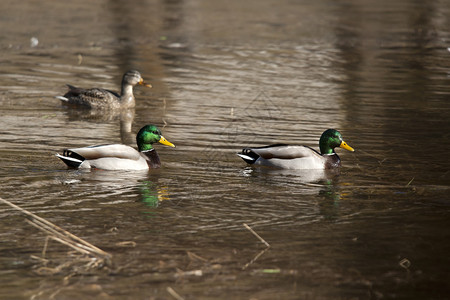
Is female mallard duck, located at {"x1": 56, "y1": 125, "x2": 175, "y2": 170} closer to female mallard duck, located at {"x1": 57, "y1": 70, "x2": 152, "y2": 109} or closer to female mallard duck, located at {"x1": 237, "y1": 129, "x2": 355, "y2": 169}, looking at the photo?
female mallard duck, located at {"x1": 237, "y1": 129, "x2": 355, "y2": 169}

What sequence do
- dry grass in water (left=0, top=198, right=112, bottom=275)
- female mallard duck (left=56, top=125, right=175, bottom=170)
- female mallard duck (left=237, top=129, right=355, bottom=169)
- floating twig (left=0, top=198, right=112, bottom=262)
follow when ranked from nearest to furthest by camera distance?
dry grass in water (left=0, top=198, right=112, bottom=275)
floating twig (left=0, top=198, right=112, bottom=262)
female mallard duck (left=56, top=125, right=175, bottom=170)
female mallard duck (left=237, top=129, right=355, bottom=169)

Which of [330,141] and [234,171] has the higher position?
[330,141]

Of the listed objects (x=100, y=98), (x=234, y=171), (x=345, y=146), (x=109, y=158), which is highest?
(x=100, y=98)

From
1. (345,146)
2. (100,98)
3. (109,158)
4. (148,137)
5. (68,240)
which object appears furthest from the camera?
(100,98)

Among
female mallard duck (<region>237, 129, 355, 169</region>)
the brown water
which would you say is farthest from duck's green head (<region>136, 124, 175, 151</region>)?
female mallard duck (<region>237, 129, 355, 169</region>)

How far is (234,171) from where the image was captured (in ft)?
35.5

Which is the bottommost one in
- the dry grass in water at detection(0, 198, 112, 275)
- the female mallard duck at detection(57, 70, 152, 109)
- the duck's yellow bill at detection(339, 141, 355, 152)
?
the dry grass in water at detection(0, 198, 112, 275)

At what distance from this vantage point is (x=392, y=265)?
743 centimetres

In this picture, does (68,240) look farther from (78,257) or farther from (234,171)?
(234,171)

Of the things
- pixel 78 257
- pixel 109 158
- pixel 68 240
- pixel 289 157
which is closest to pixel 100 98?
pixel 109 158

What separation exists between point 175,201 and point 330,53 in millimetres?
12991

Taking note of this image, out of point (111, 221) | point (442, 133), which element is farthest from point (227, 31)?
point (111, 221)

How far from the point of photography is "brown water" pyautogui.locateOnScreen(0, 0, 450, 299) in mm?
7129

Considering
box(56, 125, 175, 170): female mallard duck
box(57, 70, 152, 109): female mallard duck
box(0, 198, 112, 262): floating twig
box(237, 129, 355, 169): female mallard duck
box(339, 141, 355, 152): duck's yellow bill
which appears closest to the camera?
box(0, 198, 112, 262): floating twig
